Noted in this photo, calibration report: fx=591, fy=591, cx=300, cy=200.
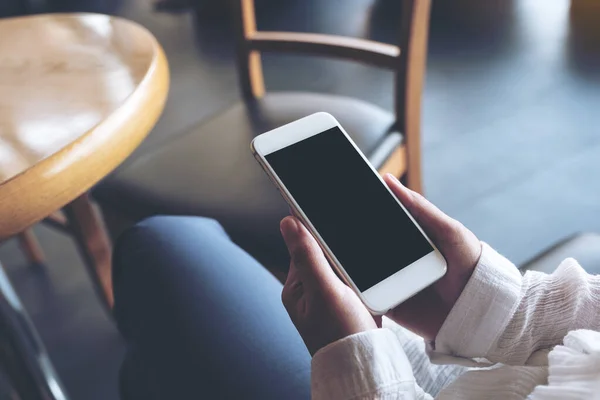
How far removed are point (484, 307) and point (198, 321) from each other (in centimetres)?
29

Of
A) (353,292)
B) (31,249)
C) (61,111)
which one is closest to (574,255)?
(353,292)

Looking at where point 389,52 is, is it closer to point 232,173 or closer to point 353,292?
point 232,173

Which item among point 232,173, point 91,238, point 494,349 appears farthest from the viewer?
point 91,238

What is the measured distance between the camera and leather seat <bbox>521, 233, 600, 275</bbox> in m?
0.70

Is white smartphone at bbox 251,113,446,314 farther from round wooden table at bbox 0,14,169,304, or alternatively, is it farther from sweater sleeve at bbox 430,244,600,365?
round wooden table at bbox 0,14,169,304

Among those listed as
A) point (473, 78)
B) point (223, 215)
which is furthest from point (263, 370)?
point (473, 78)

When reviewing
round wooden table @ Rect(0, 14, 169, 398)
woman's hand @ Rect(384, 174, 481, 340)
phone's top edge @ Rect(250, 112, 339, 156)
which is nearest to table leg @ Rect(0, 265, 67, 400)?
round wooden table @ Rect(0, 14, 169, 398)

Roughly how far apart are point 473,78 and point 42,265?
1551mm

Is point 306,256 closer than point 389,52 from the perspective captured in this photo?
Yes

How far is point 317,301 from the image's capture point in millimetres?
469

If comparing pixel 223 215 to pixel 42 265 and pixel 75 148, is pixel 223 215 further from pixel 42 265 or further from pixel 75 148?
pixel 42 265

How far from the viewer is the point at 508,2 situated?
267cm

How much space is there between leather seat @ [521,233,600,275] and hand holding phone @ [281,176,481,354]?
180 mm

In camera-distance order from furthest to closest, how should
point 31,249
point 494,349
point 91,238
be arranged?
point 31,249, point 91,238, point 494,349
